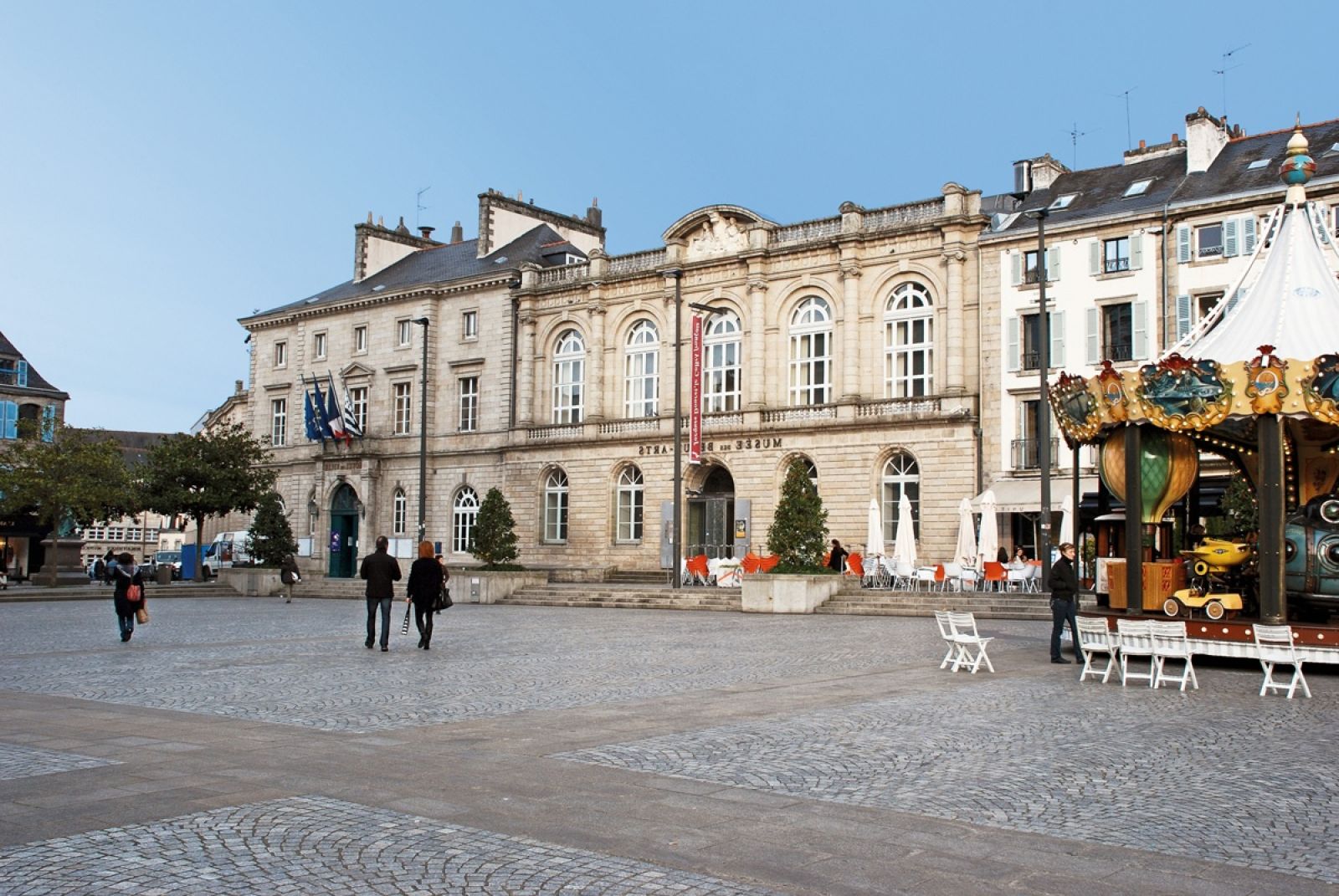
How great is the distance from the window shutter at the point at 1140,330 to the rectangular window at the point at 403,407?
28182 millimetres

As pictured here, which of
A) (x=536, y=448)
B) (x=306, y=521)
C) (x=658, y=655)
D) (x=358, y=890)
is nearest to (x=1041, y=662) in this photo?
(x=658, y=655)

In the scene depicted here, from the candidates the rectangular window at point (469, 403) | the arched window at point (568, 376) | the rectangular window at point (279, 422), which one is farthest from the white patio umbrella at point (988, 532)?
the rectangular window at point (279, 422)

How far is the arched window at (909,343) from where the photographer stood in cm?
3894

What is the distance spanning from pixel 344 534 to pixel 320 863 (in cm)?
4843

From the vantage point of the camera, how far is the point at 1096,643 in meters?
15.5

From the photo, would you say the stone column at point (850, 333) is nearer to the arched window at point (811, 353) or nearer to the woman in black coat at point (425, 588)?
the arched window at point (811, 353)

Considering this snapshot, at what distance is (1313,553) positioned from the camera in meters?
17.2

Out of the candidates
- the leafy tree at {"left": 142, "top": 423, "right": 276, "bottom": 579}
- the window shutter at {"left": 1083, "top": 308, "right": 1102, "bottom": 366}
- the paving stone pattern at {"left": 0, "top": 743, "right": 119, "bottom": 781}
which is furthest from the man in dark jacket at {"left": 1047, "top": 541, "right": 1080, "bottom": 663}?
the leafy tree at {"left": 142, "top": 423, "right": 276, "bottom": 579}

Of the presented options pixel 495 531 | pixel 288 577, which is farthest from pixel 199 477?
pixel 495 531

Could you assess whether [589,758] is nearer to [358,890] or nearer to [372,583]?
[358,890]

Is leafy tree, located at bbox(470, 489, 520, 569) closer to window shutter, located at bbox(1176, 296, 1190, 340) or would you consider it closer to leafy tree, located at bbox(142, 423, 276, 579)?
leafy tree, located at bbox(142, 423, 276, 579)

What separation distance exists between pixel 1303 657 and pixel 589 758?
31.7ft

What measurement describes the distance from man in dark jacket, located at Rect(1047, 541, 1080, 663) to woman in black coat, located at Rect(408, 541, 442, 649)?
8573 millimetres

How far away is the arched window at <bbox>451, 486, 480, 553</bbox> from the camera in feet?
162
